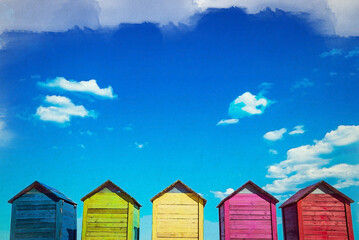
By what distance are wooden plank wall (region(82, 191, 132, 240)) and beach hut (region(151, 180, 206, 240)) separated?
1.79 metres

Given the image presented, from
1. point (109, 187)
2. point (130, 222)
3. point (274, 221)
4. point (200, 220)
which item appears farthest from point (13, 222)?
point (274, 221)

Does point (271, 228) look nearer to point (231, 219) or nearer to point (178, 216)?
point (231, 219)

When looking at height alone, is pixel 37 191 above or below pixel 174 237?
above

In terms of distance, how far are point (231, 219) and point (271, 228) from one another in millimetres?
2152

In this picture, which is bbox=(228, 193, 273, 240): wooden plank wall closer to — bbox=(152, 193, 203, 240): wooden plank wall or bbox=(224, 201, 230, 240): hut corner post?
bbox=(224, 201, 230, 240): hut corner post

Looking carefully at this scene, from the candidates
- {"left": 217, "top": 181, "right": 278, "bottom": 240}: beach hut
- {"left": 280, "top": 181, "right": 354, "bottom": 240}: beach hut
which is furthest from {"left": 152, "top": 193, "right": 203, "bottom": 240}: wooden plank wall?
{"left": 280, "top": 181, "right": 354, "bottom": 240}: beach hut

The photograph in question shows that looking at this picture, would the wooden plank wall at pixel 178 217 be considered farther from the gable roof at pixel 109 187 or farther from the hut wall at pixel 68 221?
the hut wall at pixel 68 221

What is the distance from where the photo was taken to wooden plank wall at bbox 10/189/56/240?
21.2m

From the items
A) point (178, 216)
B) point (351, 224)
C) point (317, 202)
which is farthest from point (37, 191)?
point (351, 224)

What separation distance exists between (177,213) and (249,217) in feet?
12.6

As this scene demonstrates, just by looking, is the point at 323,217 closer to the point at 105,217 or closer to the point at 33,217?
the point at 105,217

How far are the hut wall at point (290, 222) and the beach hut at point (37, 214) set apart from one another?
12749 mm

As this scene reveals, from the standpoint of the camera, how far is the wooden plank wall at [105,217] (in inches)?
833

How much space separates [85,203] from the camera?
21500 millimetres
